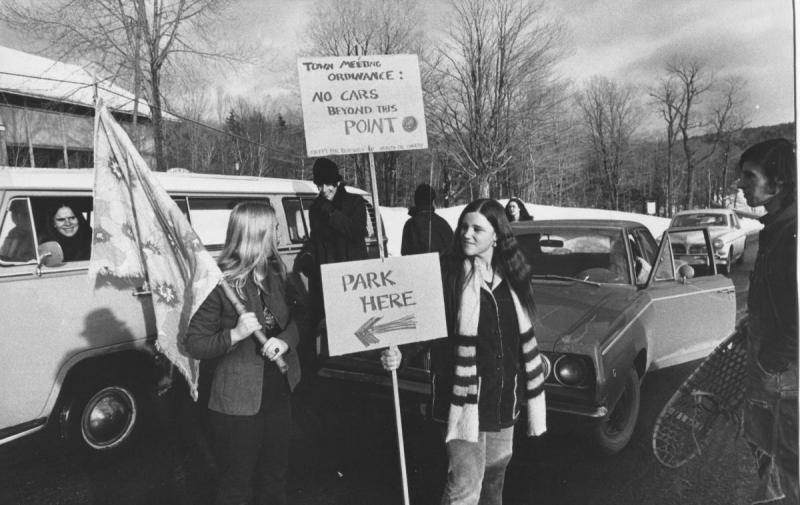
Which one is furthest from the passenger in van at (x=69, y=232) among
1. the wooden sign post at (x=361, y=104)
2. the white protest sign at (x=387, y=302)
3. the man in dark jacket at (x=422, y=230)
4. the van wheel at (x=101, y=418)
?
the man in dark jacket at (x=422, y=230)

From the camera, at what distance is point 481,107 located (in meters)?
4.98

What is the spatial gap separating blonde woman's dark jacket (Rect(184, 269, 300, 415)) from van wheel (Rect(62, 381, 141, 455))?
2.04 m

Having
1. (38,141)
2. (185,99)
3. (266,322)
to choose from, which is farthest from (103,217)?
(38,141)

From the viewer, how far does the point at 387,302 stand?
8.79ft

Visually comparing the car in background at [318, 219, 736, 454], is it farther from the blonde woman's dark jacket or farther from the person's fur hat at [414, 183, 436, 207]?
the blonde woman's dark jacket

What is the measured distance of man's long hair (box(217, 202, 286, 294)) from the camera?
103 inches

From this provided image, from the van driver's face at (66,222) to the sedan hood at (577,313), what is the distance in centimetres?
347

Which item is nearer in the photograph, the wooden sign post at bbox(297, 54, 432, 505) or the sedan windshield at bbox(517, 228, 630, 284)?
the wooden sign post at bbox(297, 54, 432, 505)

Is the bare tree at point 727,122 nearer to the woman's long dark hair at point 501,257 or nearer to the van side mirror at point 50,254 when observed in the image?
the woman's long dark hair at point 501,257

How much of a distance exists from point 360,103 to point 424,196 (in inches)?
95.2

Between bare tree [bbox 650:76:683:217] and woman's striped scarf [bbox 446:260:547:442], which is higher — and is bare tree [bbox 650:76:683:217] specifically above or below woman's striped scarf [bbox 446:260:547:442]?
above

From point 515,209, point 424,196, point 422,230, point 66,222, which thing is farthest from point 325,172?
point 515,209

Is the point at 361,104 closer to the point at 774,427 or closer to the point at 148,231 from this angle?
the point at 148,231

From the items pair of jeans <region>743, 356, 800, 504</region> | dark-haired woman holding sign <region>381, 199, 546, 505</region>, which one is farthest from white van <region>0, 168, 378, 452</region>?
pair of jeans <region>743, 356, 800, 504</region>
